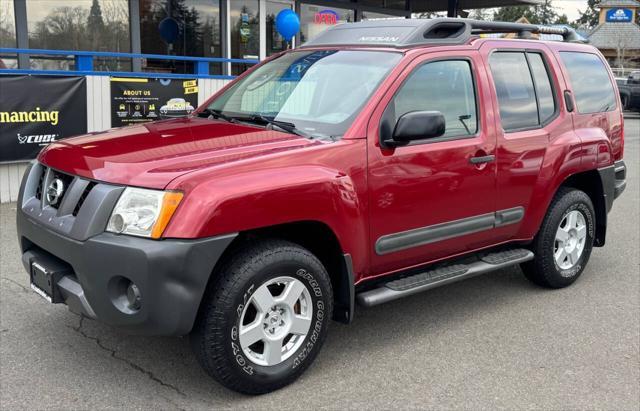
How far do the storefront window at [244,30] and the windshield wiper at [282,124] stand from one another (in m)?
10.4

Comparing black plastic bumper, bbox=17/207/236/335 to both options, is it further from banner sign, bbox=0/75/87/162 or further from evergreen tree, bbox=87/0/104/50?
evergreen tree, bbox=87/0/104/50

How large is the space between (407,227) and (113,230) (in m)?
1.72

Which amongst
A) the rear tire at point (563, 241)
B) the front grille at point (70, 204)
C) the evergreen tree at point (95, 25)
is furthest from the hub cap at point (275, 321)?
the evergreen tree at point (95, 25)

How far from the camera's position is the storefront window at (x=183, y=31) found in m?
12.8

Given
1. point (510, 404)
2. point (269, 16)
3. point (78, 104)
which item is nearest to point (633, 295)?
point (510, 404)

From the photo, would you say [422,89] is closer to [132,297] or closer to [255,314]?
[255,314]

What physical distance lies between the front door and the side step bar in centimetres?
10

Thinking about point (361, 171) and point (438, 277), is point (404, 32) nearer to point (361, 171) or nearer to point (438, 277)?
point (361, 171)

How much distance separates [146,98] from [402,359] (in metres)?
6.21

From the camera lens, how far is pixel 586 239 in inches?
211

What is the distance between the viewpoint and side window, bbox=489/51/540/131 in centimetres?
453

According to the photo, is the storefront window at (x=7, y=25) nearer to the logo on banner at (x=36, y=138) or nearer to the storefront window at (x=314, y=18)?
the logo on banner at (x=36, y=138)

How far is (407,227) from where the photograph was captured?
393 cm

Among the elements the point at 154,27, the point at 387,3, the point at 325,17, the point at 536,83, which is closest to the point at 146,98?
the point at 154,27
